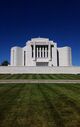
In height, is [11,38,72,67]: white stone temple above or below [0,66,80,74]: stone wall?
above

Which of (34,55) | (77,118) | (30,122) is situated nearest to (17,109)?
(30,122)

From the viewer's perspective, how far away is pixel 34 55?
295 feet

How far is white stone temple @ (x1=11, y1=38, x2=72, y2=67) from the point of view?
90.0 metres

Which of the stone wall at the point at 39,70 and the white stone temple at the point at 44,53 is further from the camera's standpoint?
the white stone temple at the point at 44,53

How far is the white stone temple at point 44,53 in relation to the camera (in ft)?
295

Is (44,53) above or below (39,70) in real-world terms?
above

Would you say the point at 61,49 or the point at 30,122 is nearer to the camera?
the point at 30,122

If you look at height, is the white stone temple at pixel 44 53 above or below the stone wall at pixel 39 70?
above

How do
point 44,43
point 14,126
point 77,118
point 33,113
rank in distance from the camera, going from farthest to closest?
point 44,43 < point 33,113 < point 77,118 < point 14,126

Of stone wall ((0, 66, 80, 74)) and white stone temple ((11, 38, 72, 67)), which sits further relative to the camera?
white stone temple ((11, 38, 72, 67))

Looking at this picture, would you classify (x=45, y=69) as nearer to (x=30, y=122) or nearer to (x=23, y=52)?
(x=23, y=52)

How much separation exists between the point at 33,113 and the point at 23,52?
91.8 metres

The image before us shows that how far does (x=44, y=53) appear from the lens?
9138 cm

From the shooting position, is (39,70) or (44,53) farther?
(44,53)
